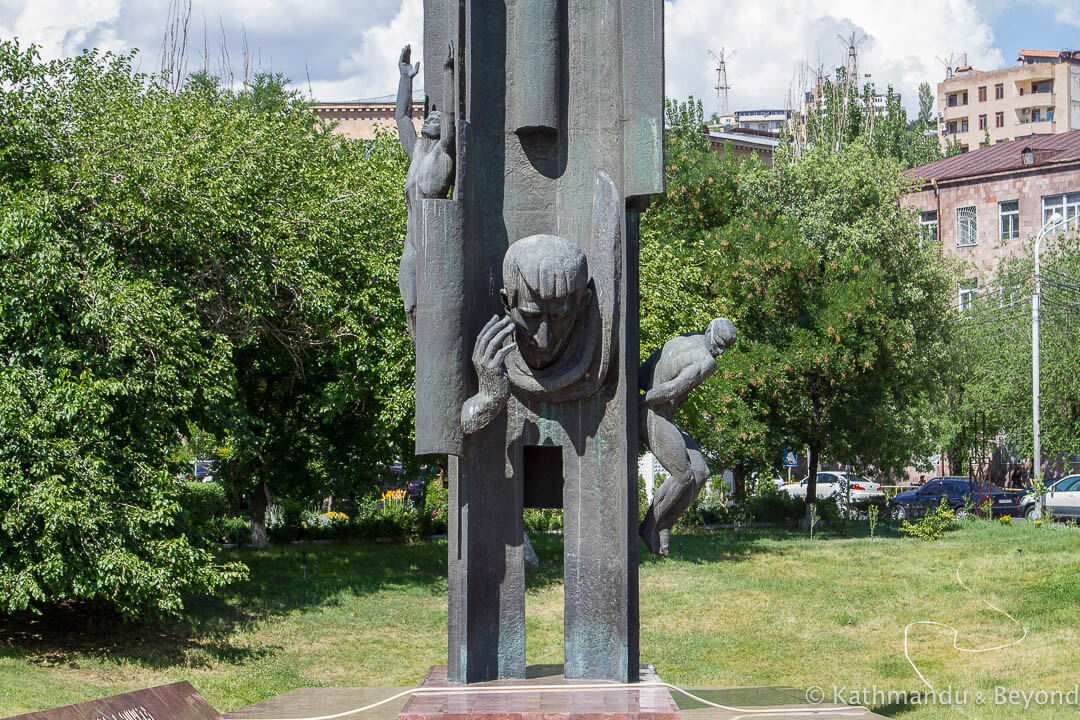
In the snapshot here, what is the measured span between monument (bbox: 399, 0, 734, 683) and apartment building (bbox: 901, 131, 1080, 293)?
37.9m

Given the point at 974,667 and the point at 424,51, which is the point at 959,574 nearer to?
the point at 974,667

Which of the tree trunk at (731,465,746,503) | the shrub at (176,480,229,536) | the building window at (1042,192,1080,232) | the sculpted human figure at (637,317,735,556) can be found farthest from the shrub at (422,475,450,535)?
the building window at (1042,192,1080,232)

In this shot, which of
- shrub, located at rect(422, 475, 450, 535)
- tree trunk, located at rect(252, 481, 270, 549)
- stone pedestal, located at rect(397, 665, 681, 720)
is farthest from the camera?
shrub, located at rect(422, 475, 450, 535)

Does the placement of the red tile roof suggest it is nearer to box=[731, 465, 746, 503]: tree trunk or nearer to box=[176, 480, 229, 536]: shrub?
box=[731, 465, 746, 503]: tree trunk

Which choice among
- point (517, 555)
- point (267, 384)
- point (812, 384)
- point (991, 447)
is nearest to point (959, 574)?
point (812, 384)

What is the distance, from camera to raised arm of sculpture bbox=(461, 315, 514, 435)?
614 centimetres

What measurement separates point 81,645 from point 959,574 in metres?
13.9

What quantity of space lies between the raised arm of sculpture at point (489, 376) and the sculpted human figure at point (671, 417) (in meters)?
0.96

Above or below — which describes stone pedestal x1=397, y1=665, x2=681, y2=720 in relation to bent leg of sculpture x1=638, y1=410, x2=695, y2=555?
below

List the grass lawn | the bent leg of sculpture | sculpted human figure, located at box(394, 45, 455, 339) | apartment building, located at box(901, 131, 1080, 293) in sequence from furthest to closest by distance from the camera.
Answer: apartment building, located at box(901, 131, 1080, 293) < the grass lawn < the bent leg of sculpture < sculpted human figure, located at box(394, 45, 455, 339)

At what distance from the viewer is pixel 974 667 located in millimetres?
14484

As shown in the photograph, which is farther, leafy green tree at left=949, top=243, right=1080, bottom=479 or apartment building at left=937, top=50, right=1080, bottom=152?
apartment building at left=937, top=50, right=1080, bottom=152

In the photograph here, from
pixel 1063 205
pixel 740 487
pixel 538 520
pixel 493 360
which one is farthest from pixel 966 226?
pixel 493 360

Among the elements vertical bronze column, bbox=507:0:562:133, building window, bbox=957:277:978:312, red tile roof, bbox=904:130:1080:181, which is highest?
red tile roof, bbox=904:130:1080:181
